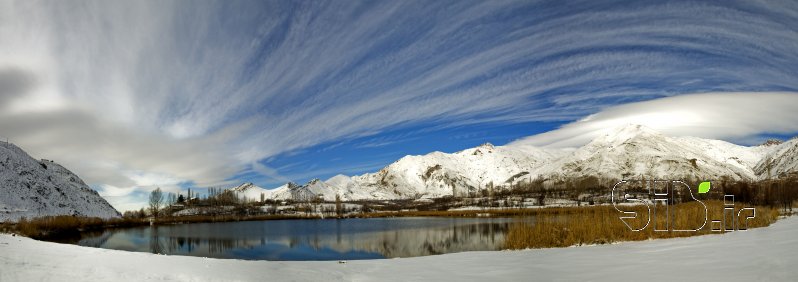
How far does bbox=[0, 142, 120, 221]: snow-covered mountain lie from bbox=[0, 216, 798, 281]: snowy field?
90.7 m

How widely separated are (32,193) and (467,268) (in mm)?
117911

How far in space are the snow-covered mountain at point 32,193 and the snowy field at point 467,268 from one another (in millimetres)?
90747

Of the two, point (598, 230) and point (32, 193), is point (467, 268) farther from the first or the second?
point (32, 193)

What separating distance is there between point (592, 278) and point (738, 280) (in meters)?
2.84

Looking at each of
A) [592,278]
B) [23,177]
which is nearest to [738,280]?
[592,278]

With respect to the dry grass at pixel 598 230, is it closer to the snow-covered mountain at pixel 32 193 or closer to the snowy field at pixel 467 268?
the snowy field at pixel 467 268

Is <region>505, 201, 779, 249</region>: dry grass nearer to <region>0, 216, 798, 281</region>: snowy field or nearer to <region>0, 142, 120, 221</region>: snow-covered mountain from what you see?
<region>0, 216, 798, 281</region>: snowy field

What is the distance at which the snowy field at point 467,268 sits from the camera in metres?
8.05

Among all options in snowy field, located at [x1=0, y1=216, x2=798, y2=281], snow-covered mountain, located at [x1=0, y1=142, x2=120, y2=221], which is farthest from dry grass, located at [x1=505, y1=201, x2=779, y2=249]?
snow-covered mountain, located at [x1=0, y1=142, x2=120, y2=221]

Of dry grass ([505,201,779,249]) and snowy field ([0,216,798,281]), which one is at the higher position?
snowy field ([0,216,798,281])

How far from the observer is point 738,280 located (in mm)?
6699

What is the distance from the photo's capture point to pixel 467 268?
13102mm

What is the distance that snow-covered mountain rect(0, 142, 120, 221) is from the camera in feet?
288

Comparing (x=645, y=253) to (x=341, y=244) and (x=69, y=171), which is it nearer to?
(x=341, y=244)
